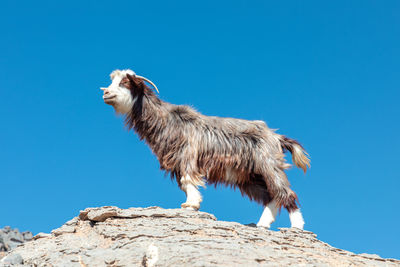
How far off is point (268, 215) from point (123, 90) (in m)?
3.84

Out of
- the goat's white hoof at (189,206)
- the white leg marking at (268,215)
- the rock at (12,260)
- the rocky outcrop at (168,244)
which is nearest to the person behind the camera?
the rocky outcrop at (168,244)

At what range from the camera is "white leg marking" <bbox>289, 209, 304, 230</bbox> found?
11.6 meters

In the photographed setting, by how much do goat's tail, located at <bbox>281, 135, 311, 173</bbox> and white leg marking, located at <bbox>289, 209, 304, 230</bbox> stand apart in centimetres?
133

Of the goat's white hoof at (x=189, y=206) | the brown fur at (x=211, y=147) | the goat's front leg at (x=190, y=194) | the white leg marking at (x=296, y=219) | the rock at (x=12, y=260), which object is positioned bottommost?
the rock at (x=12, y=260)

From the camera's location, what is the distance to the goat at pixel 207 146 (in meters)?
11.6

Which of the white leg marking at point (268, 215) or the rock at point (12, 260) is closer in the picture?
the rock at point (12, 260)

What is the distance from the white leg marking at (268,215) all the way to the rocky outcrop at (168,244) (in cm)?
77

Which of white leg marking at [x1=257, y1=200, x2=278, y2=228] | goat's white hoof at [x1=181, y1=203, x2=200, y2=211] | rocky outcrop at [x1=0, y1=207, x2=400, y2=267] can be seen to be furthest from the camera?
white leg marking at [x1=257, y1=200, x2=278, y2=228]

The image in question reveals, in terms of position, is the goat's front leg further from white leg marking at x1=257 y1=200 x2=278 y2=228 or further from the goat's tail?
the goat's tail

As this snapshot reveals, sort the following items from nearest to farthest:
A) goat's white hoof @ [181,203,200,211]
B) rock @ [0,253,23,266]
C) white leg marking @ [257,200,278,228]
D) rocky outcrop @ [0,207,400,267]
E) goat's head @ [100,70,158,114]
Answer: rocky outcrop @ [0,207,400,267] < rock @ [0,253,23,266] < goat's white hoof @ [181,203,200,211] < white leg marking @ [257,200,278,228] < goat's head @ [100,70,158,114]

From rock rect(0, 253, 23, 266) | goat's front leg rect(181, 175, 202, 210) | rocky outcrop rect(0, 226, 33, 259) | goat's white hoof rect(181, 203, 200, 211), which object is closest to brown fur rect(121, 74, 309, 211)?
goat's front leg rect(181, 175, 202, 210)

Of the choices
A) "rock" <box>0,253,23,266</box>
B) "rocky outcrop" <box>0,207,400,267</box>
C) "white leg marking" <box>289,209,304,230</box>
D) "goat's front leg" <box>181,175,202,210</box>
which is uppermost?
"white leg marking" <box>289,209,304,230</box>

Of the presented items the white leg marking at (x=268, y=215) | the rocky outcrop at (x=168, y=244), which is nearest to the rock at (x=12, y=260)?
the rocky outcrop at (x=168, y=244)

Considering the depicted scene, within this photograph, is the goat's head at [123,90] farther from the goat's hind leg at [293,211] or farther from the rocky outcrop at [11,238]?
the rocky outcrop at [11,238]
